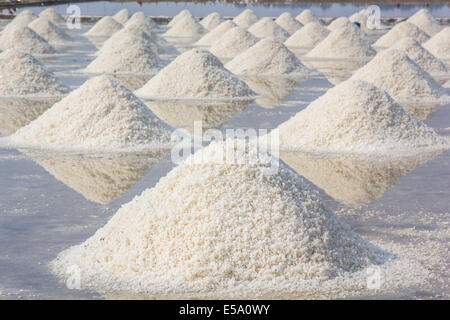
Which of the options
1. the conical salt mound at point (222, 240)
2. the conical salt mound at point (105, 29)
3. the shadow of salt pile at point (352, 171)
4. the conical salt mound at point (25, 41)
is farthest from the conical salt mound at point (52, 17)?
the conical salt mound at point (222, 240)

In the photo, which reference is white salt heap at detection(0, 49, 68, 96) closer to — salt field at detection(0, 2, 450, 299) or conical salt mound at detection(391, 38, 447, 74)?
salt field at detection(0, 2, 450, 299)

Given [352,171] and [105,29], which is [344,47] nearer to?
[105,29]

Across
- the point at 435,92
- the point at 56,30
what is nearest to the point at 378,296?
the point at 435,92

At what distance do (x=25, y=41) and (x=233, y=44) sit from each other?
547 cm

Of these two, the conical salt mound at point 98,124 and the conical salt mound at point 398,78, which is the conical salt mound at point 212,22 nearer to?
the conical salt mound at point 398,78

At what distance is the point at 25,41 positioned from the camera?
19672mm

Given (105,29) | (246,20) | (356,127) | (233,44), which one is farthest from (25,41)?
(356,127)

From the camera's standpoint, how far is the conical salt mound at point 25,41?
1930cm

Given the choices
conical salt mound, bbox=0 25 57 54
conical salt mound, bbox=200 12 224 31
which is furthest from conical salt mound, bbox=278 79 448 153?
conical salt mound, bbox=200 12 224 31

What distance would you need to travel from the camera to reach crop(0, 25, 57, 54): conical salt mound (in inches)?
760

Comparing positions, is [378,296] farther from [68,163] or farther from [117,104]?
[117,104]

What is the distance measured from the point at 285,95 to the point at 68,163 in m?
6.15

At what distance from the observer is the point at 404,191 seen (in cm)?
666

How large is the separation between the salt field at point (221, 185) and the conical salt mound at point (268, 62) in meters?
0.38
